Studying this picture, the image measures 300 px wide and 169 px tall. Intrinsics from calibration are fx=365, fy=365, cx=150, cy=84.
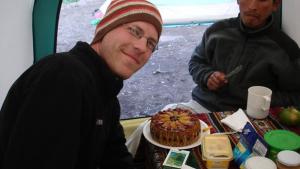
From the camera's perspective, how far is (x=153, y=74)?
2363 mm

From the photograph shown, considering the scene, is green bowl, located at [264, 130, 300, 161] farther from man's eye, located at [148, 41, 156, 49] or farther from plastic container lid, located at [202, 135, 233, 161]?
man's eye, located at [148, 41, 156, 49]

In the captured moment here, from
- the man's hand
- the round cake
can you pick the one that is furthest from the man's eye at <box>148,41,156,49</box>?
the man's hand

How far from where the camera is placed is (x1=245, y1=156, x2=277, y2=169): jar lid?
3.21 ft

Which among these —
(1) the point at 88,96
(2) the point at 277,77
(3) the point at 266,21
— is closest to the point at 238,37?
(3) the point at 266,21

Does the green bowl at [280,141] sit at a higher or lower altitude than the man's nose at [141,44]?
lower

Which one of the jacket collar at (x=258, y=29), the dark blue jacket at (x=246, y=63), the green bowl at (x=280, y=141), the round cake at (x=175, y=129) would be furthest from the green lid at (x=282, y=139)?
the jacket collar at (x=258, y=29)

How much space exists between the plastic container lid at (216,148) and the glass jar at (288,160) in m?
0.13

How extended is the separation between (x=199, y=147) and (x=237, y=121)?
7.8 inches

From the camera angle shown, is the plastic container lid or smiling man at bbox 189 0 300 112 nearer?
the plastic container lid

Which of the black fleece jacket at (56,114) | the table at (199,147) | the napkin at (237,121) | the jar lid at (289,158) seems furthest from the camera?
the napkin at (237,121)

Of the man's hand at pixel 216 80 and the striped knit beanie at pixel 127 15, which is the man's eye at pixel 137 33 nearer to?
the striped knit beanie at pixel 127 15

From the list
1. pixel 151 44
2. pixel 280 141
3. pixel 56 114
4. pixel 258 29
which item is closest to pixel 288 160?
pixel 280 141

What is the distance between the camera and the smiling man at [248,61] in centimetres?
157

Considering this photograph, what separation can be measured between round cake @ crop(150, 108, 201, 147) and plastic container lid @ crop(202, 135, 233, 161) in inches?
2.1
